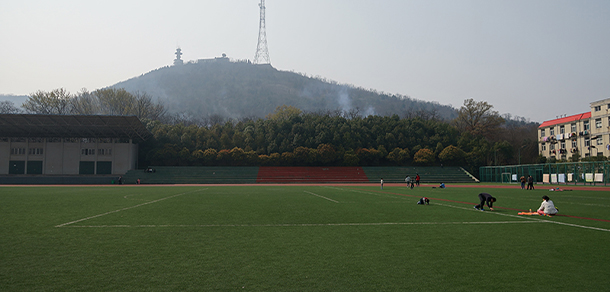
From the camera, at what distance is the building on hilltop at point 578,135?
58.6m

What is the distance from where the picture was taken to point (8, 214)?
36.0ft

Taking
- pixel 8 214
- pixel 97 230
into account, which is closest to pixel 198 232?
pixel 97 230

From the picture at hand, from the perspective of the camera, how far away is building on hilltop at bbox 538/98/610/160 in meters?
58.6

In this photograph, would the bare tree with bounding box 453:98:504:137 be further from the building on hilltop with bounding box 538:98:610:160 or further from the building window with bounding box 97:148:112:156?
the building window with bounding box 97:148:112:156

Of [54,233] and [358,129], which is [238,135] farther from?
[54,233]

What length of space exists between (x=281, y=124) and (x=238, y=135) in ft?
29.6

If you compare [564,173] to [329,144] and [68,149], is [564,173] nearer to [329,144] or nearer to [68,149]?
[329,144]

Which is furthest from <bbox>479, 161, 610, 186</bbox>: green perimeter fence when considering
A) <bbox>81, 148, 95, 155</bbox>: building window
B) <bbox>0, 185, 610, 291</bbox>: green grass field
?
<bbox>81, 148, 95, 155</bbox>: building window

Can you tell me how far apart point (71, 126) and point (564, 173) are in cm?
6556

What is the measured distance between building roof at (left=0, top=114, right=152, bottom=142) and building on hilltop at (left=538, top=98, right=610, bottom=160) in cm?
7176

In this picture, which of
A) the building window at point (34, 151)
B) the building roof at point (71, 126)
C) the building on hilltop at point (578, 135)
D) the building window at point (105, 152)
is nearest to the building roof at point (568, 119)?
the building on hilltop at point (578, 135)

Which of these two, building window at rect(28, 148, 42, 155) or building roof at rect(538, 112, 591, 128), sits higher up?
building roof at rect(538, 112, 591, 128)

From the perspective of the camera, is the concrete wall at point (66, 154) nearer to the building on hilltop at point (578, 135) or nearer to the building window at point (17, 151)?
the building window at point (17, 151)

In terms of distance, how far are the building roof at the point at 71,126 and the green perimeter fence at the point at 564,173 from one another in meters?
53.4
